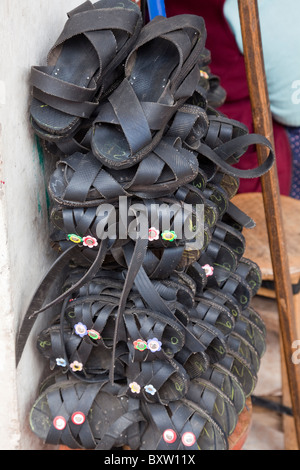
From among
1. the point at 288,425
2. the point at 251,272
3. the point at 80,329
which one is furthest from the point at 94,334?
the point at 288,425

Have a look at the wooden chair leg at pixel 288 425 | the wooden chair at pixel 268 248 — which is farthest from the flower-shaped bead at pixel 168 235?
the wooden chair leg at pixel 288 425

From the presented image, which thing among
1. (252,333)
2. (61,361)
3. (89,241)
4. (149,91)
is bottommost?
(252,333)

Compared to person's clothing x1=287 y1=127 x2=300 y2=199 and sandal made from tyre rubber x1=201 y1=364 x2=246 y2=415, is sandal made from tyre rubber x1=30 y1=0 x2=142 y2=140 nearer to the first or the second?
sandal made from tyre rubber x1=201 y1=364 x2=246 y2=415

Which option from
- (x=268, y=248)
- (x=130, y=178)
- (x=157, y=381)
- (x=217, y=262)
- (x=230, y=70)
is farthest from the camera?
(x=230, y=70)

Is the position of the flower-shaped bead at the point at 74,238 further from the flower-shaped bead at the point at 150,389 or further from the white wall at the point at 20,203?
the flower-shaped bead at the point at 150,389

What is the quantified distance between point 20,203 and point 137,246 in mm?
200

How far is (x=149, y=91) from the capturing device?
2.54ft

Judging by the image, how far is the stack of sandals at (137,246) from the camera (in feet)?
2.44

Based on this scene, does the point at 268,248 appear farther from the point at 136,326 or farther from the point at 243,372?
the point at 136,326

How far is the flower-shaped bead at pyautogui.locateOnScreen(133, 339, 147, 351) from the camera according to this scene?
83 centimetres

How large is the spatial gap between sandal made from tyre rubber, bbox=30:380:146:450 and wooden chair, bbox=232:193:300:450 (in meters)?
0.46

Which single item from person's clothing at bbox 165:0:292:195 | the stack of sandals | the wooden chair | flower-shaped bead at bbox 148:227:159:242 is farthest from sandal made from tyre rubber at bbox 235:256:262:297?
person's clothing at bbox 165:0:292:195

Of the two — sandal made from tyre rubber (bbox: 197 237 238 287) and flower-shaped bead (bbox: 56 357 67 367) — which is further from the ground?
sandal made from tyre rubber (bbox: 197 237 238 287)
